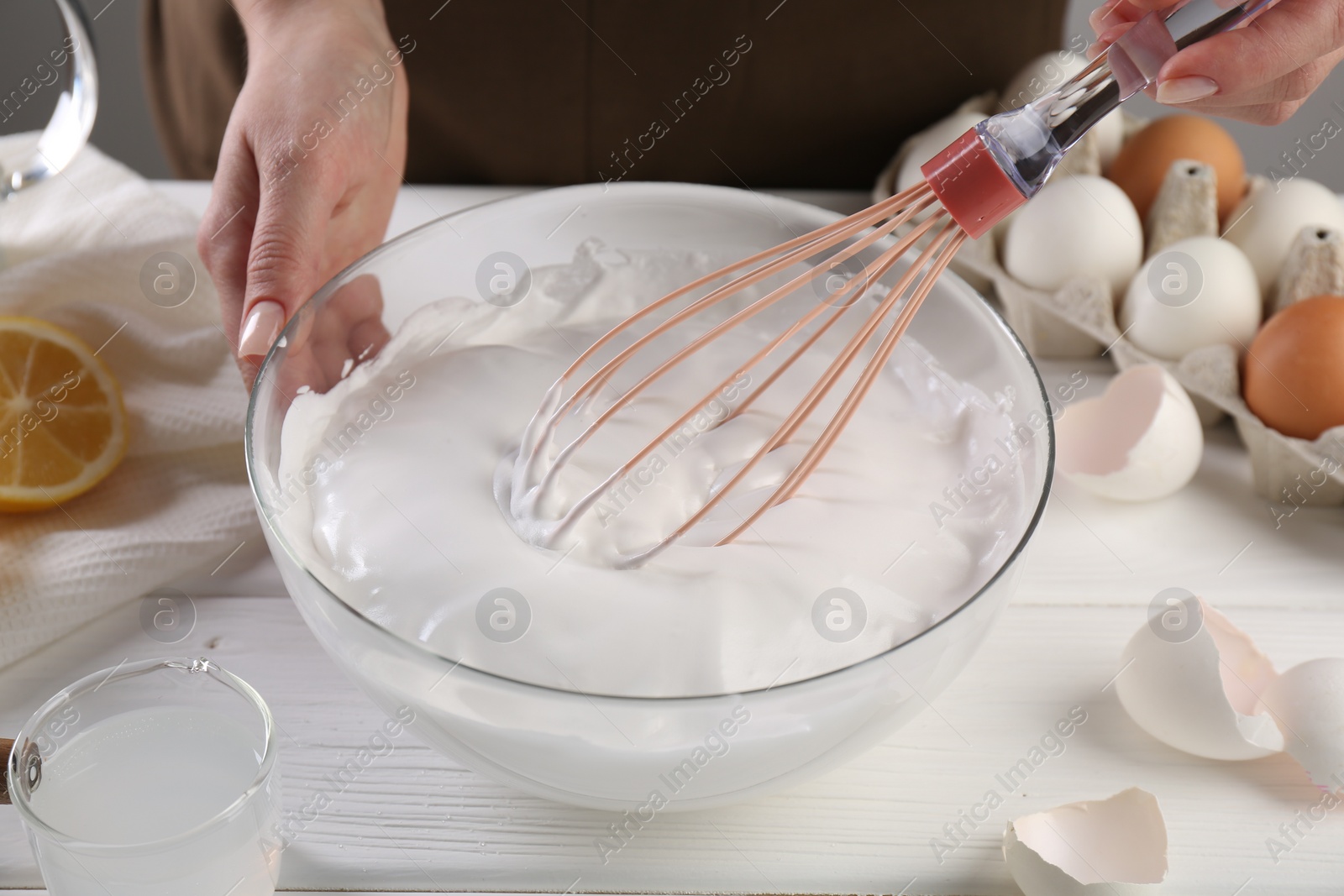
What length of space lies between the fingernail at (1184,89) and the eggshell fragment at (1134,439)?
274mm

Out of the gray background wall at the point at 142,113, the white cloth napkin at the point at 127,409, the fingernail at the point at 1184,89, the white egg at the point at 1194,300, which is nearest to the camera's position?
the fingernail at the point at 1184,89

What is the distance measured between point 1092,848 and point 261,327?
58 cm

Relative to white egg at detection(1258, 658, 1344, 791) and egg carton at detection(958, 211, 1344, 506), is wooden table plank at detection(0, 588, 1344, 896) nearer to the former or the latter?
white egg at detection(1258, 658, 1344, 791)

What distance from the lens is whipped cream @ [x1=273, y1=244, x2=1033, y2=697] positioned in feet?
1.83

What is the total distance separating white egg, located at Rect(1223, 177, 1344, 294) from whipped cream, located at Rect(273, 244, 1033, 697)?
0.38 metres

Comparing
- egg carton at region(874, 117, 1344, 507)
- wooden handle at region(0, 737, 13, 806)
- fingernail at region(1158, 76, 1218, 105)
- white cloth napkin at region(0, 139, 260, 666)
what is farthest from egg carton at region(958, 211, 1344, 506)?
wooden handle at region(0, 737, 13, 806)

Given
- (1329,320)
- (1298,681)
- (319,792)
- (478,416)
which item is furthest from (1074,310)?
(319,792)

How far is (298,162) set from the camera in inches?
30.0

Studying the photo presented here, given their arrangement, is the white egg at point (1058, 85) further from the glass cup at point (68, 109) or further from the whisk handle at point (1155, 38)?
the glass cup at point (68, 109)

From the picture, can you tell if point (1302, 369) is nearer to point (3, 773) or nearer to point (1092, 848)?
point (1092, 848)

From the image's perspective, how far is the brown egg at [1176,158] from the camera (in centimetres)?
100

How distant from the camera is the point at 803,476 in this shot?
0.63 m

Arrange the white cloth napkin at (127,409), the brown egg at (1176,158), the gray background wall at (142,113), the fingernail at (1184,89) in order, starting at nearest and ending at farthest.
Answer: the fingernail at (1184,89)
the white cloth napkin at (127,409)
the brown egg at (1176,158)
the gray background wall at (142,113)

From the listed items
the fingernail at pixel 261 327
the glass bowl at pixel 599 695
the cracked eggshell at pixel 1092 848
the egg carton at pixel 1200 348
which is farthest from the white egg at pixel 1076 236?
the fingernail at pixel 261 327
